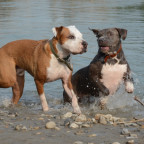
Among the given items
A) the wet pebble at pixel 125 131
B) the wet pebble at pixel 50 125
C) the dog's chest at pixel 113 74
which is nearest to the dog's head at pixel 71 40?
the dog's chest at pixel 113 74

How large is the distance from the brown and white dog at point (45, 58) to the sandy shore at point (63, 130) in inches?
28.8

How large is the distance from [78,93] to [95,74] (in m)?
0.90

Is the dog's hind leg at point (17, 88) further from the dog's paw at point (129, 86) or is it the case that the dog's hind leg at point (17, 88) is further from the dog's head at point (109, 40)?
the dog's paw at point (129, 86)

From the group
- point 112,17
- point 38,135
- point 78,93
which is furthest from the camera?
point 112,17

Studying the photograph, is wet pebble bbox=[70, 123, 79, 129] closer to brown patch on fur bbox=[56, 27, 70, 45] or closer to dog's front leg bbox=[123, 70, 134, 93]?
brown patch on fur bbox=[56, 27, 70, 45]

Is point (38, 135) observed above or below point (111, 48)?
below

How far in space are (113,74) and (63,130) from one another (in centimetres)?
241

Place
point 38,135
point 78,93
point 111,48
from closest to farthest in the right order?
1. point 38,135
2. point 111,48
3. point 78,93

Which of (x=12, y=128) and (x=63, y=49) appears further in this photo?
(x=63, y=49)

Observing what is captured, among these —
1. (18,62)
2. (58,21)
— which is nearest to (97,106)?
(18,62)

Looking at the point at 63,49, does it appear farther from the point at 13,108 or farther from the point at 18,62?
the point at 13,108

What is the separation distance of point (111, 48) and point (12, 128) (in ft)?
9.32

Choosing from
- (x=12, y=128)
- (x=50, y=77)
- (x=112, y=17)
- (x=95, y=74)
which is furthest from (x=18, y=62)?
(x=112, y=17)

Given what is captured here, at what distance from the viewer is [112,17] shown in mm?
22156
